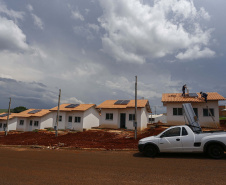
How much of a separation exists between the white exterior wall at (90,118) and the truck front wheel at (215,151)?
68.9 feet

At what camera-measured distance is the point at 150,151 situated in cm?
791

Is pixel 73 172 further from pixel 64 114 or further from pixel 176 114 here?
pixel 64 114

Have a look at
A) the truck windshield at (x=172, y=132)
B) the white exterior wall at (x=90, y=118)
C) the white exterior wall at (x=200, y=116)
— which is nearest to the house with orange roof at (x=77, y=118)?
the white exterior wall at (x=90, y=118)

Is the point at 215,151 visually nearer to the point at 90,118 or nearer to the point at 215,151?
the point at 215,151

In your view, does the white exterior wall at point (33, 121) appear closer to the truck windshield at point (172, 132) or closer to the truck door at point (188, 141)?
the truck windshield at point (172, 132)

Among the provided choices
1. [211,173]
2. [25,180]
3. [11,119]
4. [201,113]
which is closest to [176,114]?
[201,113]

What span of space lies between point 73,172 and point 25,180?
1514 millimetres

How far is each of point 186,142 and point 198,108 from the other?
1401 cm

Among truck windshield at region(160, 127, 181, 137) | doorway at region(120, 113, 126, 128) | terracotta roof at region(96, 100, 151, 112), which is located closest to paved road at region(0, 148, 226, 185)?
truck windshield at region(160, 127, 181, 137)

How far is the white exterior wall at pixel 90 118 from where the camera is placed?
26.1 metres

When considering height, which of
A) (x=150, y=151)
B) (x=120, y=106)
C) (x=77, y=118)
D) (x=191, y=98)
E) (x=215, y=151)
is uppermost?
(x=191, y=98)

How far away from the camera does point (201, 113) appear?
63.1 ft

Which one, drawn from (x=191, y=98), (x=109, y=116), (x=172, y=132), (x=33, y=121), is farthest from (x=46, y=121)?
(x=172, y=132)

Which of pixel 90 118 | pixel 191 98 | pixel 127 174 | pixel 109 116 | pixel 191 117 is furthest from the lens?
pixel 90 118
